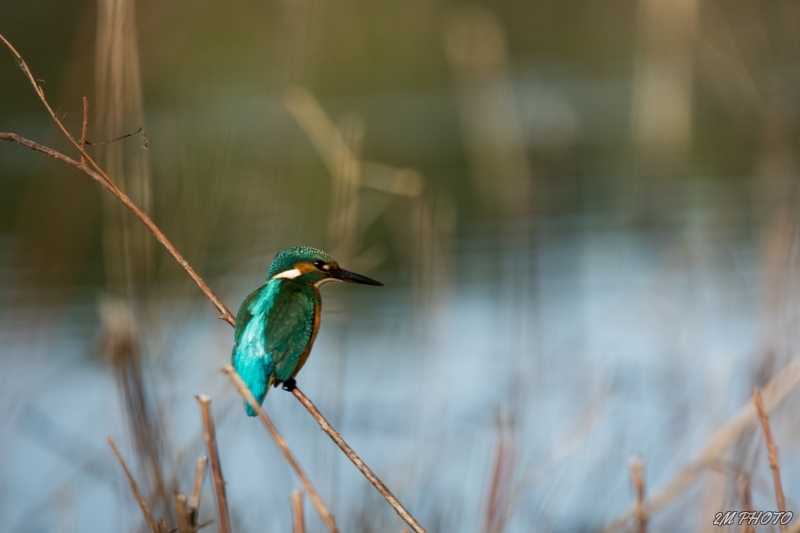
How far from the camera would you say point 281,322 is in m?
2.14

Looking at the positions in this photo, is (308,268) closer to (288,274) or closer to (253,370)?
(288,274)

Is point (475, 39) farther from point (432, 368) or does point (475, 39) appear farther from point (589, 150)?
point (589, 150)

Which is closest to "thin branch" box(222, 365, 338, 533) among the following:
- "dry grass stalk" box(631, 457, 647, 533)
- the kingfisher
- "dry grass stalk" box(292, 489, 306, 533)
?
"dry grass stalk" box(292, 489, 306, 533)

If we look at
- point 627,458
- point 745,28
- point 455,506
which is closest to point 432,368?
point 455,506

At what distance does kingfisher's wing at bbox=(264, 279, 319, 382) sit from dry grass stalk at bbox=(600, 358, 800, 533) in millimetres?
863

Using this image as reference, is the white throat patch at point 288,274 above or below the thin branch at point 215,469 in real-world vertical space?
above

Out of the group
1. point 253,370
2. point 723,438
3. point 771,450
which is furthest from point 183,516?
point 723,438

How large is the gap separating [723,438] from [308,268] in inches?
44.5

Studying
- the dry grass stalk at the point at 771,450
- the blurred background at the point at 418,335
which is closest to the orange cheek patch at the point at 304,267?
the blurred background at the point at 418,335

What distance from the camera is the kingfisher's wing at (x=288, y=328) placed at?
2.11 metres

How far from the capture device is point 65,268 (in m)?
2.90

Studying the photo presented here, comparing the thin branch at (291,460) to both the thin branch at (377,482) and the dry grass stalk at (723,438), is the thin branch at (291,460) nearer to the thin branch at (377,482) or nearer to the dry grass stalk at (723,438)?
the thin branch at (377,482)

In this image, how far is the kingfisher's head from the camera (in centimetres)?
229

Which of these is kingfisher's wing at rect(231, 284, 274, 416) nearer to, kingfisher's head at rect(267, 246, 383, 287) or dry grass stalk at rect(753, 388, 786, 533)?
kingfisher's head at rect(267, 246, 383, 287)
